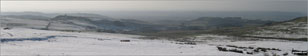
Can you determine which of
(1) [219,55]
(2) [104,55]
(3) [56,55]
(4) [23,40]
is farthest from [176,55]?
(4) [23,40]

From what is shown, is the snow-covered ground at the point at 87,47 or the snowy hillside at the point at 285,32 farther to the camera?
the snowy hillside at the point at 285,32

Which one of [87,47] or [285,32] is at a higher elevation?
[87,47]

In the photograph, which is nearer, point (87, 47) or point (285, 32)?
point (87, 47)

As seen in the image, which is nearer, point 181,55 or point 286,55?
point 181,55

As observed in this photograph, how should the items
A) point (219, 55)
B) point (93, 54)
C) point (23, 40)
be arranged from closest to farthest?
1. point (93, 54)
2. point (219, 55)
3. point (23, 40)

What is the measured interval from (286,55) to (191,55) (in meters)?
7.86

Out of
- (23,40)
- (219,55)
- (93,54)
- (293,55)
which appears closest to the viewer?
(93,54)

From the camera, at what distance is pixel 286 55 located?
18.8 m

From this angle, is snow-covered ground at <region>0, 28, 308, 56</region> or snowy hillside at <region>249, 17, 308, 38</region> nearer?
snow-covered ground at <region>0, 28, 308, 56</region>

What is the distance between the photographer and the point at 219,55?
17.7 metres

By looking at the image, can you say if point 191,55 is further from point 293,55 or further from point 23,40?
point 23,40

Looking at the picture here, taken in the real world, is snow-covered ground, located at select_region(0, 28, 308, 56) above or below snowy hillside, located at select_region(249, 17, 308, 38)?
above

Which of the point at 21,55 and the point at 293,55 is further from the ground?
the point at 21,55

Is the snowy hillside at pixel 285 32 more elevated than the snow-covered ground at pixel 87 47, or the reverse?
the snow-covered ground at pixel 87 47
